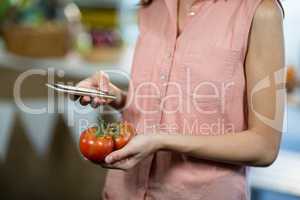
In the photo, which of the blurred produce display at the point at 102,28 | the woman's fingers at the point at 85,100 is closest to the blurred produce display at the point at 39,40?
the blurred produce display at the point at 102,28

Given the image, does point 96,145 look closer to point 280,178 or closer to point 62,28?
point 280,178

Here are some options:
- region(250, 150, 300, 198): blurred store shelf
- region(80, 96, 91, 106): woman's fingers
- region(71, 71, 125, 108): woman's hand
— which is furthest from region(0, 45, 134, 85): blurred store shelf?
region(80, 96, 91, 106): woman's fingers

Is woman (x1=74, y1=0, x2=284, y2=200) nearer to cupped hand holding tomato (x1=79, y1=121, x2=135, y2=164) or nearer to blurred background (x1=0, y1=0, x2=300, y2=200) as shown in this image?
cupped hand holding tomato (x1=79, y1=121, x2=135, y2=164)

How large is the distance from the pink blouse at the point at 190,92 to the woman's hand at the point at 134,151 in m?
0.10

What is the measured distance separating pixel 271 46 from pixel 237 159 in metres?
0.22

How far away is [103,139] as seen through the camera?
97 centimetres

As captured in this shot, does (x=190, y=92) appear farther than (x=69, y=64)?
No

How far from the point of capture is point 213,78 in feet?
3.11

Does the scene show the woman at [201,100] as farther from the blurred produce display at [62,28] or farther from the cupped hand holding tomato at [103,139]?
the blurred produce display at [62,28]

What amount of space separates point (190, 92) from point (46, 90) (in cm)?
145

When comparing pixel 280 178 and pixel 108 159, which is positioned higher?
pixel 108 159

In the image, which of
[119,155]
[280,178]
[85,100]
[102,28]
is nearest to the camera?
[119,155]

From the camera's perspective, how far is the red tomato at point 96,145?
957 mm

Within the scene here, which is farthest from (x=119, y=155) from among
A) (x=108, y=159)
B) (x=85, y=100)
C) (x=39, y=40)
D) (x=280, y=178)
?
(x=39, y=40)
